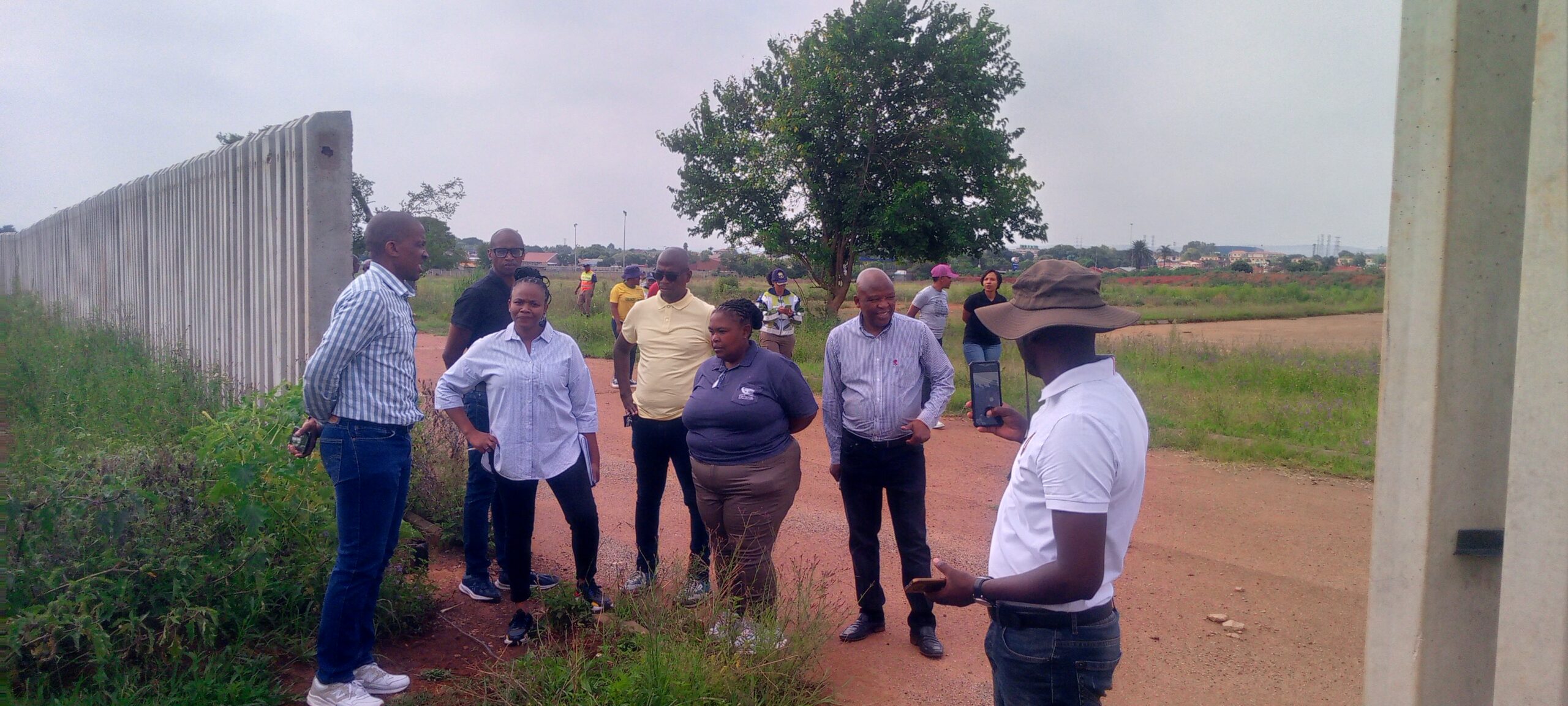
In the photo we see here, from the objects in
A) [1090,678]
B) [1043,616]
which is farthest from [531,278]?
[1090,678]

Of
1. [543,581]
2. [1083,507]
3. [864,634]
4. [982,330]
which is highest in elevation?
[982,330]

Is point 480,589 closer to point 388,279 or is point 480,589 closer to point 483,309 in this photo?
point 483,309

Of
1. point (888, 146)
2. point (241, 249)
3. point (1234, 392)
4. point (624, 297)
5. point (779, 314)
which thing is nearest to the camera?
point (241, 249)

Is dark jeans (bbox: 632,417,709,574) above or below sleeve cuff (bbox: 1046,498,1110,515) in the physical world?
below

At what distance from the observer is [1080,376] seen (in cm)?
234

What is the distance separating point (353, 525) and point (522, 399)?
98cm

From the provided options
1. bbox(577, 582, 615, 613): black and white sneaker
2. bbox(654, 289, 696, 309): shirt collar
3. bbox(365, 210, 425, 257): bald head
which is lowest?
bbox(577, 582, 615, 613): black and white sneaker

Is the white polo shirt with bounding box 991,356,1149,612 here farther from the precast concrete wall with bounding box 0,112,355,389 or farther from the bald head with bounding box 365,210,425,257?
the precast concrete wall with bounding box 0,112,355,389

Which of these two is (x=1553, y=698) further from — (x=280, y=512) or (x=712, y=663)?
(x=280, y=512)

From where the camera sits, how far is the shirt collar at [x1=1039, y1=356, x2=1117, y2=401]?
234cm

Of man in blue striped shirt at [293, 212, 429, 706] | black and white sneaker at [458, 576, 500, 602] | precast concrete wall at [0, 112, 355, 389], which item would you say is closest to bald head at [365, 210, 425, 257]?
man in blue striped shirt at [293, 212, 429, 706]

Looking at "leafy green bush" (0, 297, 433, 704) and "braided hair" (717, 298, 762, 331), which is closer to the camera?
"leafy green bush" (0, 297, 433, 704)

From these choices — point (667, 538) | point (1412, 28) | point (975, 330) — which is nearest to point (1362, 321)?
point (975, 330)

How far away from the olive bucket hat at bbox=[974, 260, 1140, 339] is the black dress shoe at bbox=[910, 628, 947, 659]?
7.91ft
